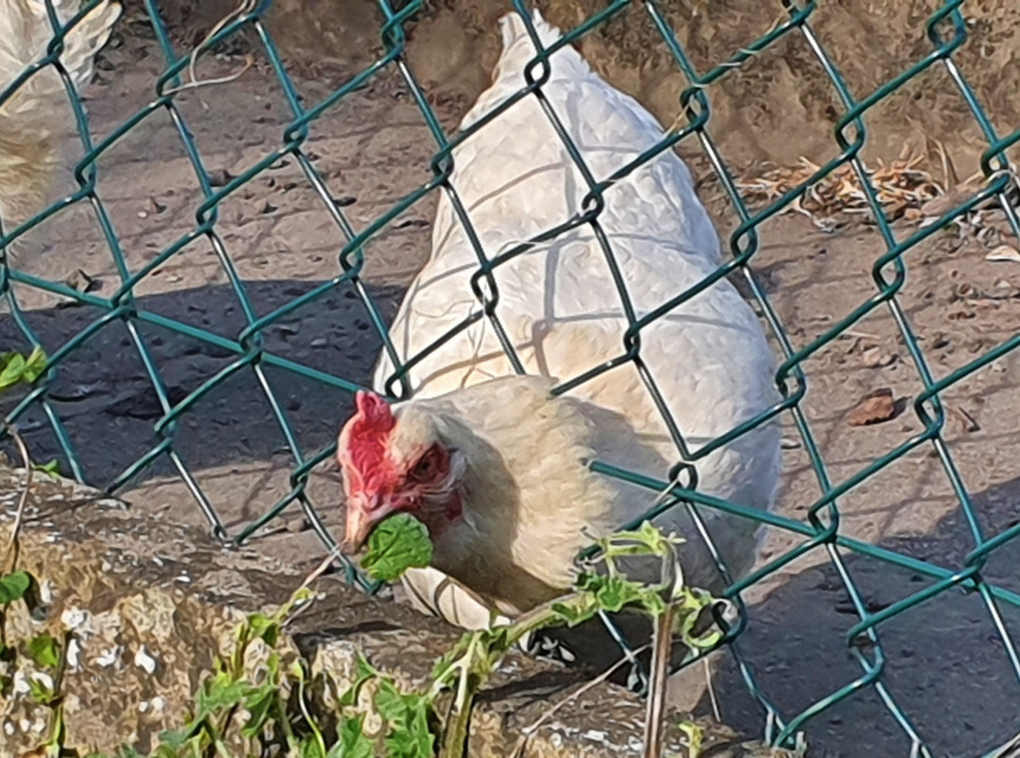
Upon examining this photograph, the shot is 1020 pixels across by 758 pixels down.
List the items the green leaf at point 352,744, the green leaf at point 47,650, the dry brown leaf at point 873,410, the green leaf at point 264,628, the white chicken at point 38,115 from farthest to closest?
1. the dry brown leaf at point 873,410
2. the white chicken at point 38,115
3. the green leaf at point 47,650
4. the green leaf at point 264,628
5. the green leaf at point 352,744

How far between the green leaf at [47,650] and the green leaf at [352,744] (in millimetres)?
455

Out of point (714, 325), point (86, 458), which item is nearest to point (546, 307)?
point (714, 325)

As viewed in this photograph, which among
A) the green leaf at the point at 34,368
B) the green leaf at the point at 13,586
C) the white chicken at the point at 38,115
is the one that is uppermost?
the white chicken at the point at 38,115

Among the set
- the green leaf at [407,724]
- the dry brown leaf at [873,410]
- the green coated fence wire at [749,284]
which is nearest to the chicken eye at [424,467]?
the green coated fence wire at [749,284]

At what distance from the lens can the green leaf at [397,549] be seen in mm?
1605

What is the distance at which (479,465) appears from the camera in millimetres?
1958

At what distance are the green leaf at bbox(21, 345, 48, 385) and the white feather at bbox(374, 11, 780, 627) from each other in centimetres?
55

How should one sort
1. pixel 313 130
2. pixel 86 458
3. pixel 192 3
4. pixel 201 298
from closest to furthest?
pixel 86 458 → pixel 201 298 → pixel 313 130 → pixel 192 3

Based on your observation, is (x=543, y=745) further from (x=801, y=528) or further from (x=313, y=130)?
(x=313, y=130)

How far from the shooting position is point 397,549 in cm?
167

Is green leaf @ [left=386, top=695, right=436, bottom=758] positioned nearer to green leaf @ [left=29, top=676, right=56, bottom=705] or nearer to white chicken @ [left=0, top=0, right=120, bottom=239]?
green leaf @ [left=29, top=676, right=56, bottom=705]

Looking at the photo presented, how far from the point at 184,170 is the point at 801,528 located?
3.95 metres

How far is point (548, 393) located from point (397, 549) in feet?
1.25

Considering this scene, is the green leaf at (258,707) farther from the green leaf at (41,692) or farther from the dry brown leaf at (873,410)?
the dry brown leaf at (873,410)
